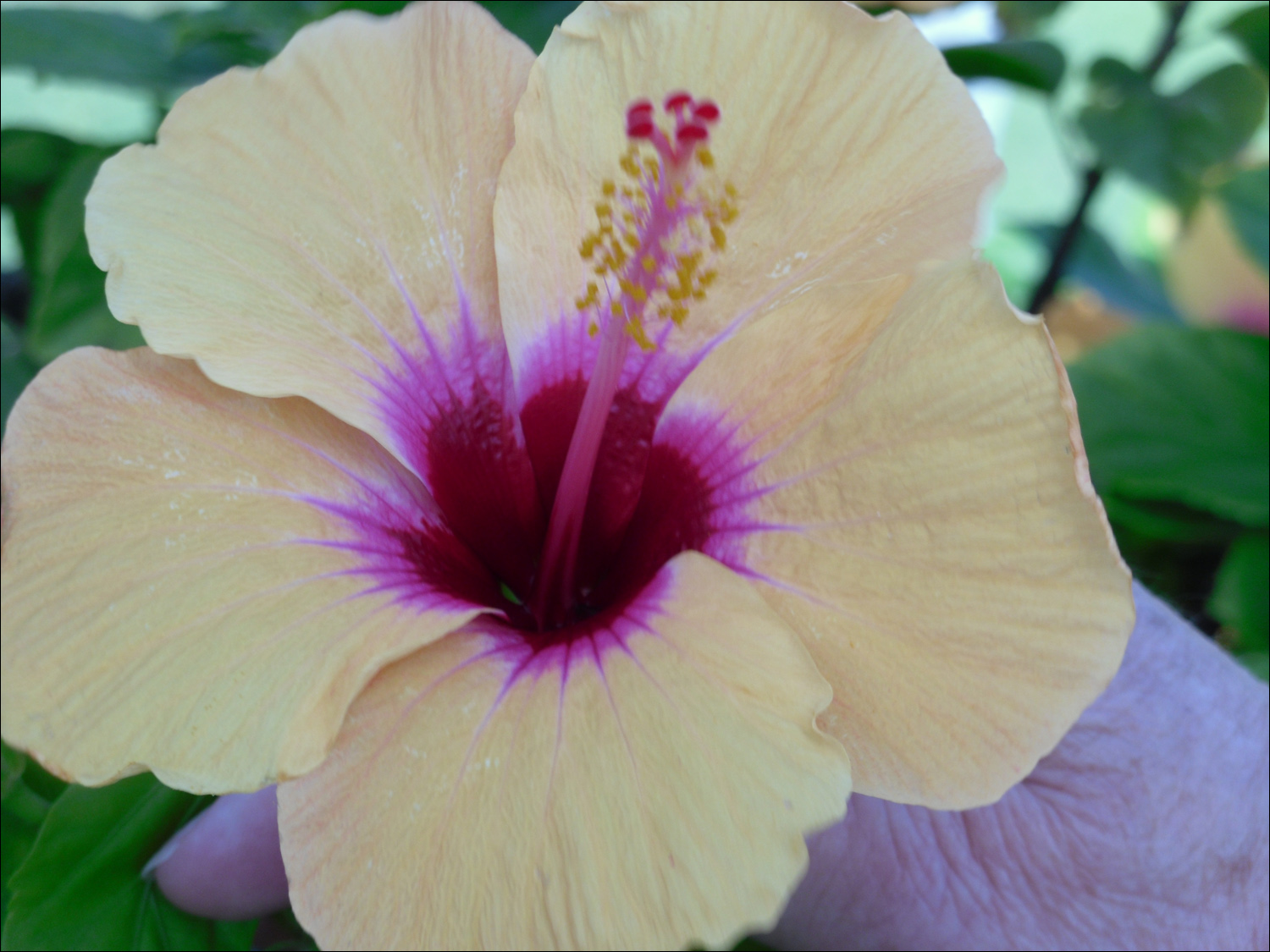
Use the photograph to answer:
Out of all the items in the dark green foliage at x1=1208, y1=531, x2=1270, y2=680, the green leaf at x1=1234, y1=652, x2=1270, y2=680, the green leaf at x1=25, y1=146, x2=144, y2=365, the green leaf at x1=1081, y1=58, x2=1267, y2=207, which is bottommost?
→ the green leaf at x1=1234, y1=652, x2=1270, y2=680

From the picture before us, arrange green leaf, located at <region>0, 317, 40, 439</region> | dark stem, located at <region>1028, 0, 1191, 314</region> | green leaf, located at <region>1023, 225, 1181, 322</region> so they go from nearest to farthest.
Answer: green leaf, located at <region>0, 317, 40, 439</region> → dark stem, located at <region>1028, 0, 1191, 314</region> → green leaf, located at <region>1023, 225, 1181, 322</region>

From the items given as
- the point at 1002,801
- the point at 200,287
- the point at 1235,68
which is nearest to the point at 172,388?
the point at 200,287

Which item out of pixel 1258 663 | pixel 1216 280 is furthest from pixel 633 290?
pixel 1216 280

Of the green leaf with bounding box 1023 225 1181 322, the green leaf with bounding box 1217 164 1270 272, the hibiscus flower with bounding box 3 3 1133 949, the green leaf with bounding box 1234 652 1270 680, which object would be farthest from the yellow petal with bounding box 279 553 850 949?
the green leaf with bounding box 1023 225 1181 322

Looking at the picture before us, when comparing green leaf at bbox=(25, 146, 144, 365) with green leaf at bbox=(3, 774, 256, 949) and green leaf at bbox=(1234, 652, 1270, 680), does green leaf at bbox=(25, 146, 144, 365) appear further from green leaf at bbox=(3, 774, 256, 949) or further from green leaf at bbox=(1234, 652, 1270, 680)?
green leaf at bbox=(1234, 652, 1270, 680)

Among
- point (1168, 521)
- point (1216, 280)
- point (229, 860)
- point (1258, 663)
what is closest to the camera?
point (229, 860)

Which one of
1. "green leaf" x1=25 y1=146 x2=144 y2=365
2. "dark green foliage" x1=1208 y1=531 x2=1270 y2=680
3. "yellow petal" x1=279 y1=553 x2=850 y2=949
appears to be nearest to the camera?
"yellow petal" x1=279 y1=553 x2=850 y2=949

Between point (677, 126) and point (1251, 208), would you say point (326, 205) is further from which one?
point (1251, 208)

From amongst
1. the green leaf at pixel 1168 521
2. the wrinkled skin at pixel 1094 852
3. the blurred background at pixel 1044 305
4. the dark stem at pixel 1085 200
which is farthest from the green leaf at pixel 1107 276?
the wrinkled skin at pixel 1094 852
